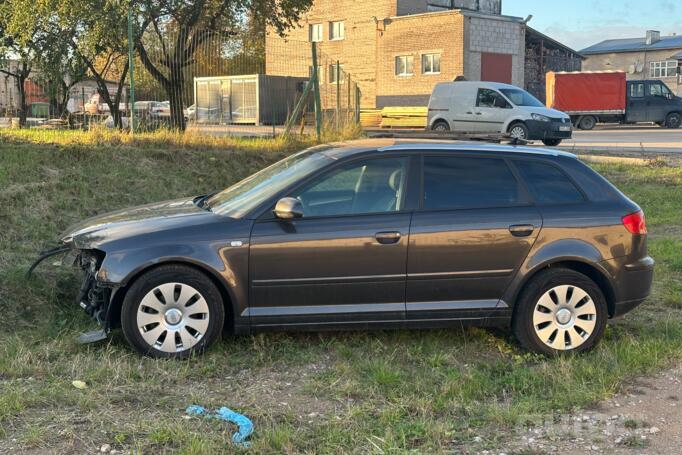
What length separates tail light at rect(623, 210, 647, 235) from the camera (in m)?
5.30

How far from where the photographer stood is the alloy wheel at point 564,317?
17.1 feet

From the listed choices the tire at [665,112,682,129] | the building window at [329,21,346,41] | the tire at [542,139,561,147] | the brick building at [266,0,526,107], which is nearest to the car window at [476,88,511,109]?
the tire at [542,139,561,147]

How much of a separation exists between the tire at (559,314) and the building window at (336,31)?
44.3 meters

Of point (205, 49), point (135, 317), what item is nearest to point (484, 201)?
point (135, 317)

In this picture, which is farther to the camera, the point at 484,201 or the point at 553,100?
the point at 553,100

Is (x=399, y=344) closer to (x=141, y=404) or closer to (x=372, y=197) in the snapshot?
(x=372, y=197)

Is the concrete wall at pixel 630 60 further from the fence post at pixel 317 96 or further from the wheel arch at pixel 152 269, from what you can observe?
the wheel arch at pixel 152 269

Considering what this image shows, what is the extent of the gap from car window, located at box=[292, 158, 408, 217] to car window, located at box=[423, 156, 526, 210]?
22cm

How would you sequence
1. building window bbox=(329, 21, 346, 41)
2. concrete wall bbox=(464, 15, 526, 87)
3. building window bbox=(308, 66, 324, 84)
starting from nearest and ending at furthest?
1. building window bbox=(308, 66, 324, 84)
2. concrete wall bbox=(464, 15, 526, 87)
3. building window bbox=(329, 21, 346, 41)

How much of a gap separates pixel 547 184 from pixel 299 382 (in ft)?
7.93

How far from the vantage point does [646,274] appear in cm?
539

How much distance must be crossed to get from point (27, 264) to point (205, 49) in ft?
27.9

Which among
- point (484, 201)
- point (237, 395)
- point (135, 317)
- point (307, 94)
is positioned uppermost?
point (307, 94)

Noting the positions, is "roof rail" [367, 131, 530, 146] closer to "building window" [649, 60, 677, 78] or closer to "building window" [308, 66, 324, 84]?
"building window" [308, 66, 324, 84]
